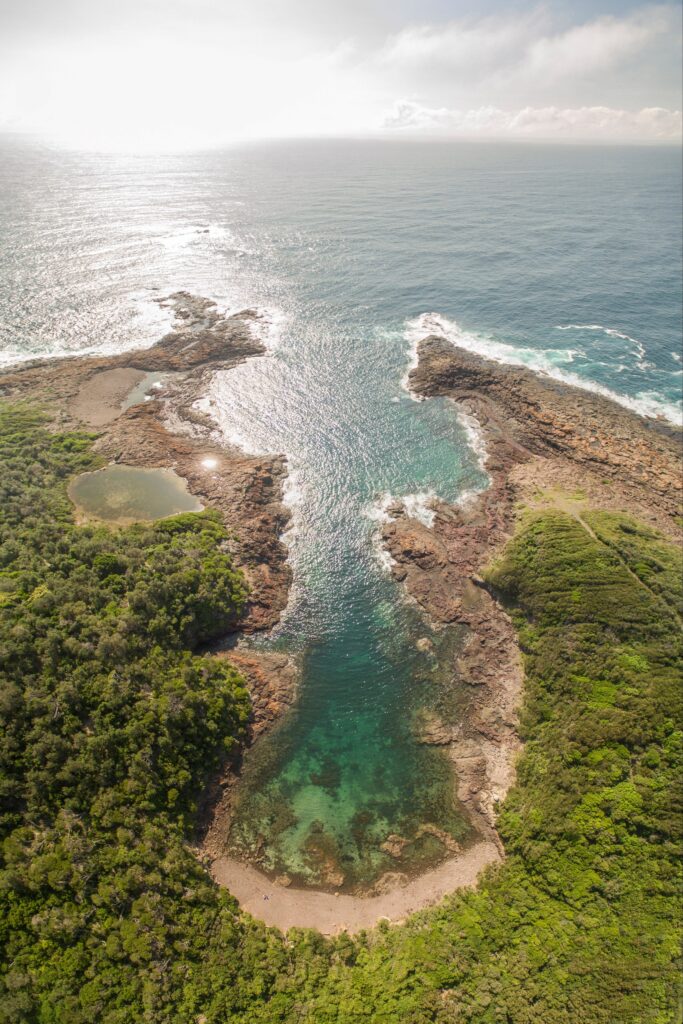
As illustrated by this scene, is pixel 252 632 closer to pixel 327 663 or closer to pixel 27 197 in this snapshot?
pixel 327 663

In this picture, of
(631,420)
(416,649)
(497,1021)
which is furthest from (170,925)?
(631,420)

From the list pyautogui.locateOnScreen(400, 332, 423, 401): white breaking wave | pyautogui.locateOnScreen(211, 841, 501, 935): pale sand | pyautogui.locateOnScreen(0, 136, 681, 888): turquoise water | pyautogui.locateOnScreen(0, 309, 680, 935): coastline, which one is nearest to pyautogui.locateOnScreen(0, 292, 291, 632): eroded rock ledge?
pyautogui.locateOnScreen(0, 309, 680, 935): coastline

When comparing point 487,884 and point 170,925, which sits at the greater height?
point 170,925

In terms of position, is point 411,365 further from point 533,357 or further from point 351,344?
point 533,357

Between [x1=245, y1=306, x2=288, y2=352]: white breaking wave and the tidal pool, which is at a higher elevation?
[x1=245, y1=306, x2=288, y2=352]: white breaking wave

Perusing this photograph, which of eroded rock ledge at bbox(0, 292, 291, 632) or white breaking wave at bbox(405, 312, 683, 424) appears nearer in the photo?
eroded rock ledge at bbox(0, 292, 291, 632)

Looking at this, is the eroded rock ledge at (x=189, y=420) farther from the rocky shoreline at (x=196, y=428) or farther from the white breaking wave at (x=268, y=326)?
the white breaking wave at (x=268, y=326)

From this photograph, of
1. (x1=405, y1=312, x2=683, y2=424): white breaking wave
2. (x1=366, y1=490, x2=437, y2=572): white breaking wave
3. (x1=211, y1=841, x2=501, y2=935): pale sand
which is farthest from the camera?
(x1=405, y1=312, x2=683, y2=424): white breaking wave

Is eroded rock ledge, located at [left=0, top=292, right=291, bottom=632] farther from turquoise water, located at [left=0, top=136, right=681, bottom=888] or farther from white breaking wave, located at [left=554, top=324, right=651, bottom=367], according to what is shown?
white breaking wave, located at [left=554, top=324, right=651, bottom=367]
